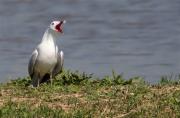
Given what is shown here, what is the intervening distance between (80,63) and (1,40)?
2.48m

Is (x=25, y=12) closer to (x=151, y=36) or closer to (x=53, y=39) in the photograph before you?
(x=151, y=36)

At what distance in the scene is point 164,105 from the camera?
11.0 metres

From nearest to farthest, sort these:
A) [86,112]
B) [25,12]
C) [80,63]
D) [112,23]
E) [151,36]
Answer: [86,112] < [80,63] < [151,36] < [112,23] < [25,12]

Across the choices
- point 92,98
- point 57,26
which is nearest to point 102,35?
point 57,26

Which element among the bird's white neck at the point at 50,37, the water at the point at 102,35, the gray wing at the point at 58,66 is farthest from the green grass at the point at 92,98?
the water at the point at 102,35

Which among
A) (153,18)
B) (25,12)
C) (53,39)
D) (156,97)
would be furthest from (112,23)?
(156,97)

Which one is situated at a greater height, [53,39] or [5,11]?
[5,11]

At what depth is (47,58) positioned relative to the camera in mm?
13383

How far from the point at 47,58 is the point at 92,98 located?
1997mm

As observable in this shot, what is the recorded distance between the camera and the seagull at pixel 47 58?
43.9 feet

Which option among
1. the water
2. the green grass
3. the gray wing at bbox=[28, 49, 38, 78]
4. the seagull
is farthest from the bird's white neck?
the water

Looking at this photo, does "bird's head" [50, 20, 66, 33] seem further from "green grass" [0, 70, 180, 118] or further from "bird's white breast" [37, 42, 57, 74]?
"green grass" [0, 70, 180, 118]

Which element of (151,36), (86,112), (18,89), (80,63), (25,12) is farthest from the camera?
(25,12)

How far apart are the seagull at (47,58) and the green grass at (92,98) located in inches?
17.9
